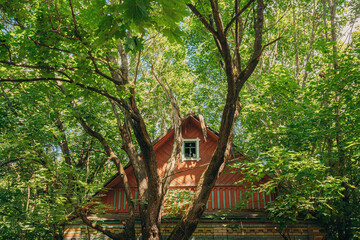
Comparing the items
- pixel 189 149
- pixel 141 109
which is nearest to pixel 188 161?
pixel 189 149

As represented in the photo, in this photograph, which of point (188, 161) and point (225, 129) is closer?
point (225, 129)

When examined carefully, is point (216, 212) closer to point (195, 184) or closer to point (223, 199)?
point (223, 199)

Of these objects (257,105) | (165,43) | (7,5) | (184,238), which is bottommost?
(184,238)

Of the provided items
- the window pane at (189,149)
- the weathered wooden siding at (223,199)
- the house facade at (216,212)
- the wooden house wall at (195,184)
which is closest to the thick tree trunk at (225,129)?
the house facade at (216,212)

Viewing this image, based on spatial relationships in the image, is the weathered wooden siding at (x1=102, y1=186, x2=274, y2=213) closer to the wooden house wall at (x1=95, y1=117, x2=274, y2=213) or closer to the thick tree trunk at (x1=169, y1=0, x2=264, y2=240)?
the wooden house wall at (x1=95, y1=117, x2=274, y2=213)

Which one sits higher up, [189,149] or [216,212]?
[189,149]

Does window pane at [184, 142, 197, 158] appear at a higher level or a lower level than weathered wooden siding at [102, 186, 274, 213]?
higher

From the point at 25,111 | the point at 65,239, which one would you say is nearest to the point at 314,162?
the point at 65,239

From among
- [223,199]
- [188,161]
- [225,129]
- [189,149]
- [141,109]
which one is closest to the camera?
[225,129]

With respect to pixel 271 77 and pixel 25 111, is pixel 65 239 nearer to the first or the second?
pixel 25 111

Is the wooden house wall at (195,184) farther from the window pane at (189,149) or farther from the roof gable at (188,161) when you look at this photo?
the window pane at (189,149)

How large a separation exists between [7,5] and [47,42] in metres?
1.05

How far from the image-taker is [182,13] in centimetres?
249

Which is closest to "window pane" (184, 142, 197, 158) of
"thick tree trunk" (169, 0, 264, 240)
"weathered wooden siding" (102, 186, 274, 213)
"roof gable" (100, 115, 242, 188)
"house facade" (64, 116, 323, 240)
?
"roof gable" (100, 115, 242, 188)
